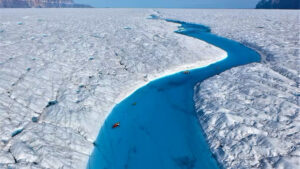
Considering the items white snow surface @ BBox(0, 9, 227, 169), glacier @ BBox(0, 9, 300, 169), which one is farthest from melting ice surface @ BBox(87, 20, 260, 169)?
white snow surface @ BBox(0, 9, 227, 169)

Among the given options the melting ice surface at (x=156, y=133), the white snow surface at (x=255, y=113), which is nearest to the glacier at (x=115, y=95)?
the white snow surface at (x=255, y=113)

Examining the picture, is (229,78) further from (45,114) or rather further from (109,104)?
(45,114)

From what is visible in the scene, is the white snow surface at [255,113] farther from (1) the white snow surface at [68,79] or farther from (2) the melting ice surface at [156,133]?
(1) the white snow surface at [68,79]

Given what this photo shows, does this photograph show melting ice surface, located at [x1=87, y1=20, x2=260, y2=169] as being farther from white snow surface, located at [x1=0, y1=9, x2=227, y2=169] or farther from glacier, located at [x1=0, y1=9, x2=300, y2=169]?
white snow surface, located at [x1=0, y1=9, x2=227, y2=169]

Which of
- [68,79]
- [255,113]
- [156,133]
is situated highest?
[68,79]

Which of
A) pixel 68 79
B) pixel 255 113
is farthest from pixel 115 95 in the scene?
pixel 255 113

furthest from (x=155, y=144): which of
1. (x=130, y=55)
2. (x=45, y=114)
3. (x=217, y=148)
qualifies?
(x=130, y=55)

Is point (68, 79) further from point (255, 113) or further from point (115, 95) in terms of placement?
point (255, 113)
